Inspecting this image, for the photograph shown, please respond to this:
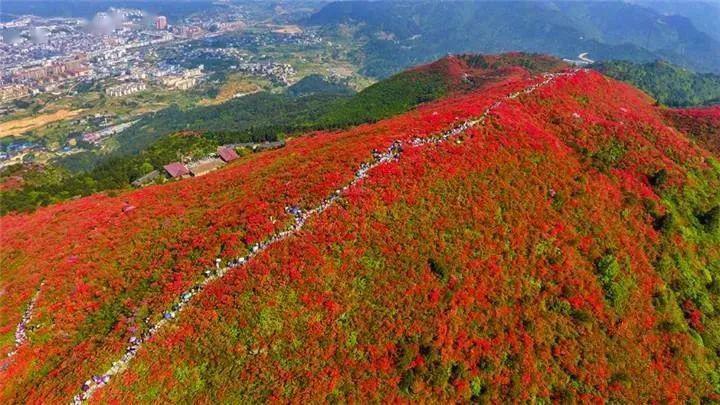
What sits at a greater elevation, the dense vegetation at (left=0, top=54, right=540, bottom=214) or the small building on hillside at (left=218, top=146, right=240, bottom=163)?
the small building on hillside at (left=218, top=146, right=240, bottom=163)

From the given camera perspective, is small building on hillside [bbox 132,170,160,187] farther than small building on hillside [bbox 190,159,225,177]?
No

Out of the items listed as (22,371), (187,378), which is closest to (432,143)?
(187,378)

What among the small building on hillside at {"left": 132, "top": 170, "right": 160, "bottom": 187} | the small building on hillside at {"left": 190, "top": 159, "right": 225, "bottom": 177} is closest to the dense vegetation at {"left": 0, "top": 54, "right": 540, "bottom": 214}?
the small building on hillside at {"left": 132, "top": 170, "right": 160, "bottom": 187}

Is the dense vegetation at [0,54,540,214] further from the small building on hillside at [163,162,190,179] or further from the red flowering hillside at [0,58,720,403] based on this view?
the red flowering hillside at [0,58,720,403]

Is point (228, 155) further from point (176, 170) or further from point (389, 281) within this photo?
point (389, 281)

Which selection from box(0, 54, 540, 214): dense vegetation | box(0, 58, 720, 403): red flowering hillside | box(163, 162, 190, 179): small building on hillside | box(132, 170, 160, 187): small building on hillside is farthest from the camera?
box(163, 162, 190, 179): small building on hillside

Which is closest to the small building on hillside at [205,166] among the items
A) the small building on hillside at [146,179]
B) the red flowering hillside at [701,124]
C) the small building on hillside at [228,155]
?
the small building on hillside at [228,155]
